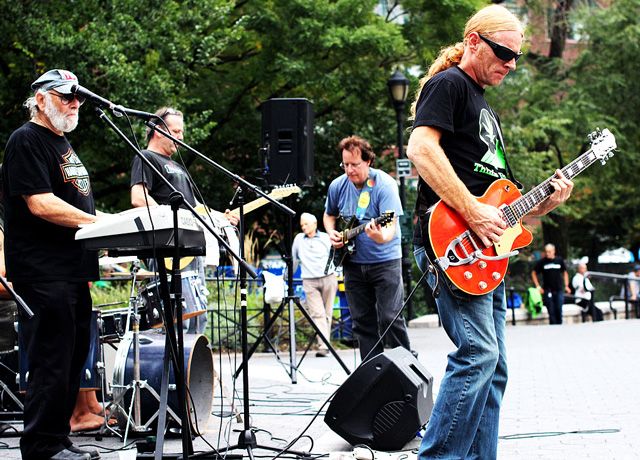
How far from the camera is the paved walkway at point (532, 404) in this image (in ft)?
15.9

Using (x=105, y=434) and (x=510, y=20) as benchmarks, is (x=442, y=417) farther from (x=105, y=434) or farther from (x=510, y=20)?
(x=105, y=434)

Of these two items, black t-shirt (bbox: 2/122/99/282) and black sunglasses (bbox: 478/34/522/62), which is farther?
black t-shirt (bbox: 2/122/99/282)

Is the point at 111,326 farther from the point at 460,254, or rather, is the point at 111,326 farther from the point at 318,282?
the point at 318,282

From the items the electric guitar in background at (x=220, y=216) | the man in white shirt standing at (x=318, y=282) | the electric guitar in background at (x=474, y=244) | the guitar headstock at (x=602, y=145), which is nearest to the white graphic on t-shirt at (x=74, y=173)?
the electric guitar in background at (x=220, y=216)

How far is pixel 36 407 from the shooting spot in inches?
166

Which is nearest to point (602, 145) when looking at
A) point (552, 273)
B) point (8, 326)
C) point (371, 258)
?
point (371, 258)

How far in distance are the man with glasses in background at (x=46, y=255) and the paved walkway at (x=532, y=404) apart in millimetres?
489

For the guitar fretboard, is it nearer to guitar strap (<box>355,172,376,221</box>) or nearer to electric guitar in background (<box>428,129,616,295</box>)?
electric guitar in background (<box>428,129,616,295</box>)

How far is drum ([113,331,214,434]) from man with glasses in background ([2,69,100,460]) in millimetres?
826

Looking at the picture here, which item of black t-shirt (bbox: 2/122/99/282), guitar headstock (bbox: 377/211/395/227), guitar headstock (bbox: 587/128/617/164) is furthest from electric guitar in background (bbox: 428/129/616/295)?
guitar headstock (bbox: 377/211/395/227)

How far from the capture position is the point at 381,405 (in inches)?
181

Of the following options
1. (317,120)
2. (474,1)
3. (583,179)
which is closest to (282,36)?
(317,120)

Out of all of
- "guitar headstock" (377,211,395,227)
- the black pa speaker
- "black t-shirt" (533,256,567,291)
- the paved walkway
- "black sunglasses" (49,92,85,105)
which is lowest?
the paved walkway

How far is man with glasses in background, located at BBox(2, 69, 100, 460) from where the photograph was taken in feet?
13.9
